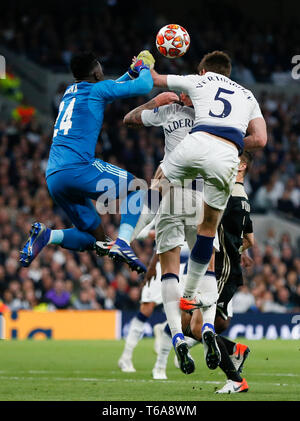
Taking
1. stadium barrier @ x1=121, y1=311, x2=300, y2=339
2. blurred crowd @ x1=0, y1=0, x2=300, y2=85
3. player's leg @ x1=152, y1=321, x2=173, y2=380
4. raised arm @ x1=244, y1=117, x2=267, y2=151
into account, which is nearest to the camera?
raised arm @ x1=244, y1=117, x2=267, y2=151

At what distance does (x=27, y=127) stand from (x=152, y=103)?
13958mm

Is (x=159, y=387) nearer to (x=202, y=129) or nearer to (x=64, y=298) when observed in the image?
(x=202, y=129)

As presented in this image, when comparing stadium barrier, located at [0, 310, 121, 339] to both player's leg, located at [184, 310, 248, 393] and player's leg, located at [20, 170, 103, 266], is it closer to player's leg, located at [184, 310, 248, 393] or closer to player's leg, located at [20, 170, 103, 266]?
player's leg, located at [184, 310, 248, 393]

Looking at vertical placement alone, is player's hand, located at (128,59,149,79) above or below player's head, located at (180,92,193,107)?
above

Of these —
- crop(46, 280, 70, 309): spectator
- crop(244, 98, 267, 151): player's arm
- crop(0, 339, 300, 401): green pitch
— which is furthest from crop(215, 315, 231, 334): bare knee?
crop(46, 280, 70, 309): spectator

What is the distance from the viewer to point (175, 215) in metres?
9.06

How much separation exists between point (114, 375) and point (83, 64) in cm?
443

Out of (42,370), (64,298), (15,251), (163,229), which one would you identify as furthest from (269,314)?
(163,229)

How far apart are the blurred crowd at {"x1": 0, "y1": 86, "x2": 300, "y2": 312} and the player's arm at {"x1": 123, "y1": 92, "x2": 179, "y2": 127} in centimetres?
961

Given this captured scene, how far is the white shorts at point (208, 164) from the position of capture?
8227 millimetres

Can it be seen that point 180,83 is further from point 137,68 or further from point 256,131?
point 256,131

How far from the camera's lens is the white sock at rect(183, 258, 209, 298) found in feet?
28.3

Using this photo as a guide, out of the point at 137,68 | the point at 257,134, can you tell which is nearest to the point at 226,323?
the point at 257,134

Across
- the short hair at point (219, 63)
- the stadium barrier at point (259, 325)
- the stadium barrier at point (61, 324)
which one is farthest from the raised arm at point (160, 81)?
the stadium barrier at point (259, 325)
